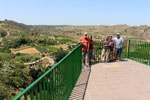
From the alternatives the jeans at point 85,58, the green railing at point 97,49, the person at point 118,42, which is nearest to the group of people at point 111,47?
the person at point 118,42

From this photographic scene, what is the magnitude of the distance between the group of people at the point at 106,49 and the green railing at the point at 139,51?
928 mm

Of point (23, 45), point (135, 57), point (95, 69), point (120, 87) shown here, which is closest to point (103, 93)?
point (120, 87)

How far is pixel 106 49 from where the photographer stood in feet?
24.5

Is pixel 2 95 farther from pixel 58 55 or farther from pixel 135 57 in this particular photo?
pixel 58 55

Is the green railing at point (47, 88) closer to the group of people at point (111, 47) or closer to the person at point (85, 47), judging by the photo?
the person at point (85, 47)

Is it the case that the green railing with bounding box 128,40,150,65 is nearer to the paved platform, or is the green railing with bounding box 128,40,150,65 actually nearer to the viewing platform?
the paved platform

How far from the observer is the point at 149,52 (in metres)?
7.38

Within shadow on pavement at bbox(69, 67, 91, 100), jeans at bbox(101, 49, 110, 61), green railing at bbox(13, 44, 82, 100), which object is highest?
green railing at bbox(13, 44, 82, 100)

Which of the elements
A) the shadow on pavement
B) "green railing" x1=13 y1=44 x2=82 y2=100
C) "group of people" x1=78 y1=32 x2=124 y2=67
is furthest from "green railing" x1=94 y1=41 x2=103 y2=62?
"green railing" x1=13 y1=44 x2=82 y2=100

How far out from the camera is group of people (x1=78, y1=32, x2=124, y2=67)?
6.38 metres

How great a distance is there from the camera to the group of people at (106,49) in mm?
6379

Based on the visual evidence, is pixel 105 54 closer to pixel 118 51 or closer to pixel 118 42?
pixel 118 51

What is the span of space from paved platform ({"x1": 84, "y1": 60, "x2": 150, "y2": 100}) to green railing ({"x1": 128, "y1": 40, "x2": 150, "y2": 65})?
0.56 metres

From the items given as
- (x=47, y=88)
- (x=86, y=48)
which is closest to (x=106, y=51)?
(x=86, y=48)
